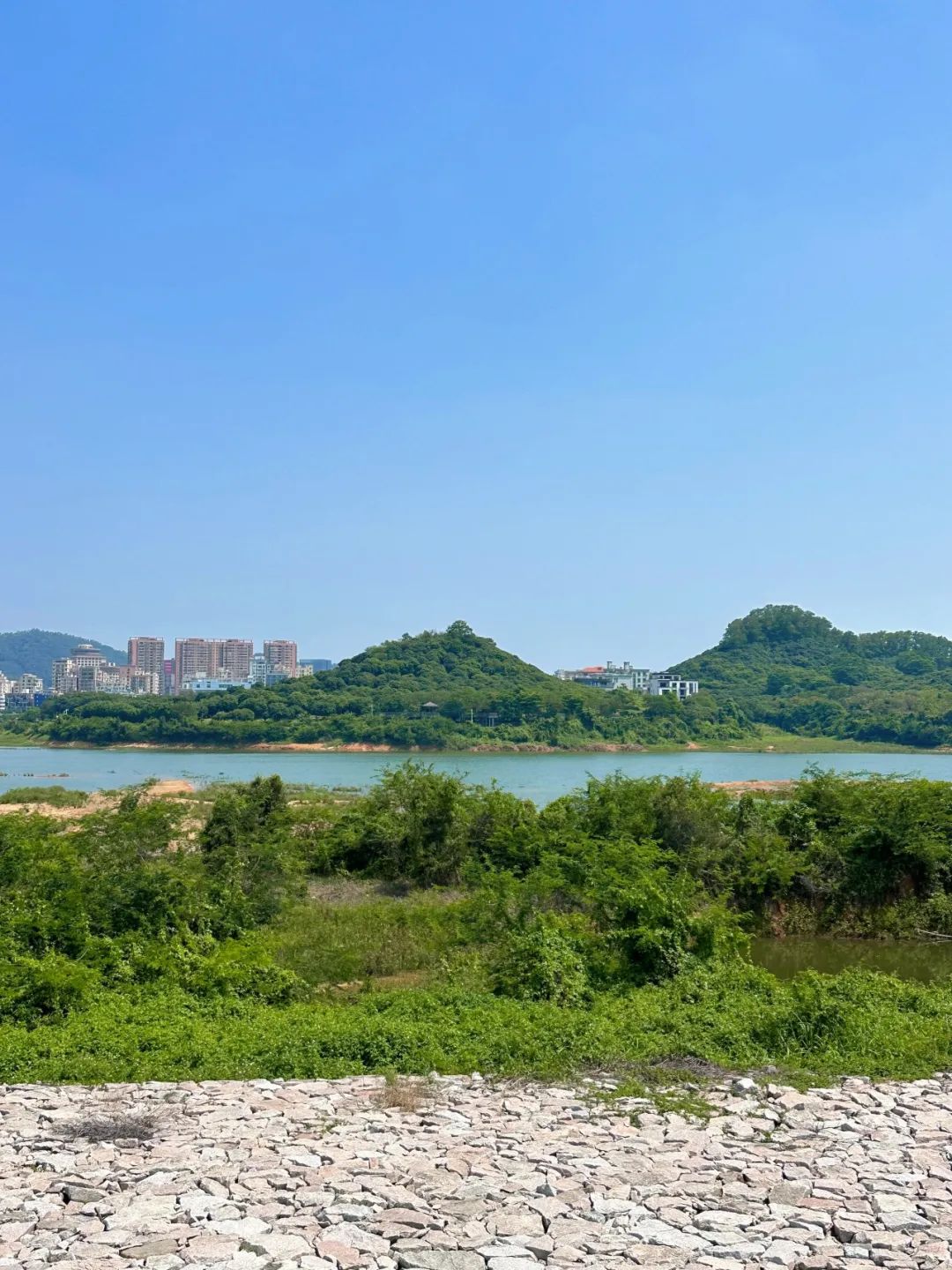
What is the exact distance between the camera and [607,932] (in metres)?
13.3

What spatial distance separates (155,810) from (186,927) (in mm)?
6261

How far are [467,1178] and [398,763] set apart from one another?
210 feet

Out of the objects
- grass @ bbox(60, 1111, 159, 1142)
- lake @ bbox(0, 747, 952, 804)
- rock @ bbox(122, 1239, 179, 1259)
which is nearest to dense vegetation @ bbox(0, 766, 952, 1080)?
grass @ bbox(60, 1111, 159, 1142)

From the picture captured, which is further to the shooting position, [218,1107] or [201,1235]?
[218,1107]

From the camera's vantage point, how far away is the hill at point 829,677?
9425 cm

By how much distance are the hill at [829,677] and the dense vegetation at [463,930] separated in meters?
75.7

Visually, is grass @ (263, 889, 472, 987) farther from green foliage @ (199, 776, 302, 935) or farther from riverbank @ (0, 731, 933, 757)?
riverbank @ (0, 731, 933, 757)

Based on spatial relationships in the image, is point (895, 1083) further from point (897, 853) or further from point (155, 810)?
point (155, 810)

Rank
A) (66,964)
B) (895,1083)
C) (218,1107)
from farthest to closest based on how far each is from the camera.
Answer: (66,964) < (895,1083) < (218,1107)

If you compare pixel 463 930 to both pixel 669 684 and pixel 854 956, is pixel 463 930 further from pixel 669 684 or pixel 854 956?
pixel 669 684

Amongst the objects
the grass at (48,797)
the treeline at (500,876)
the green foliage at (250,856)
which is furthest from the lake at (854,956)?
the grass at (48,797)

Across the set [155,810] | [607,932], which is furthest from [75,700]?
[607,932]

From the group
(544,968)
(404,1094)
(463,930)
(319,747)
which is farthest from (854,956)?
(319,747)

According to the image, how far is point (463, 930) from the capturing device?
14562 mm
